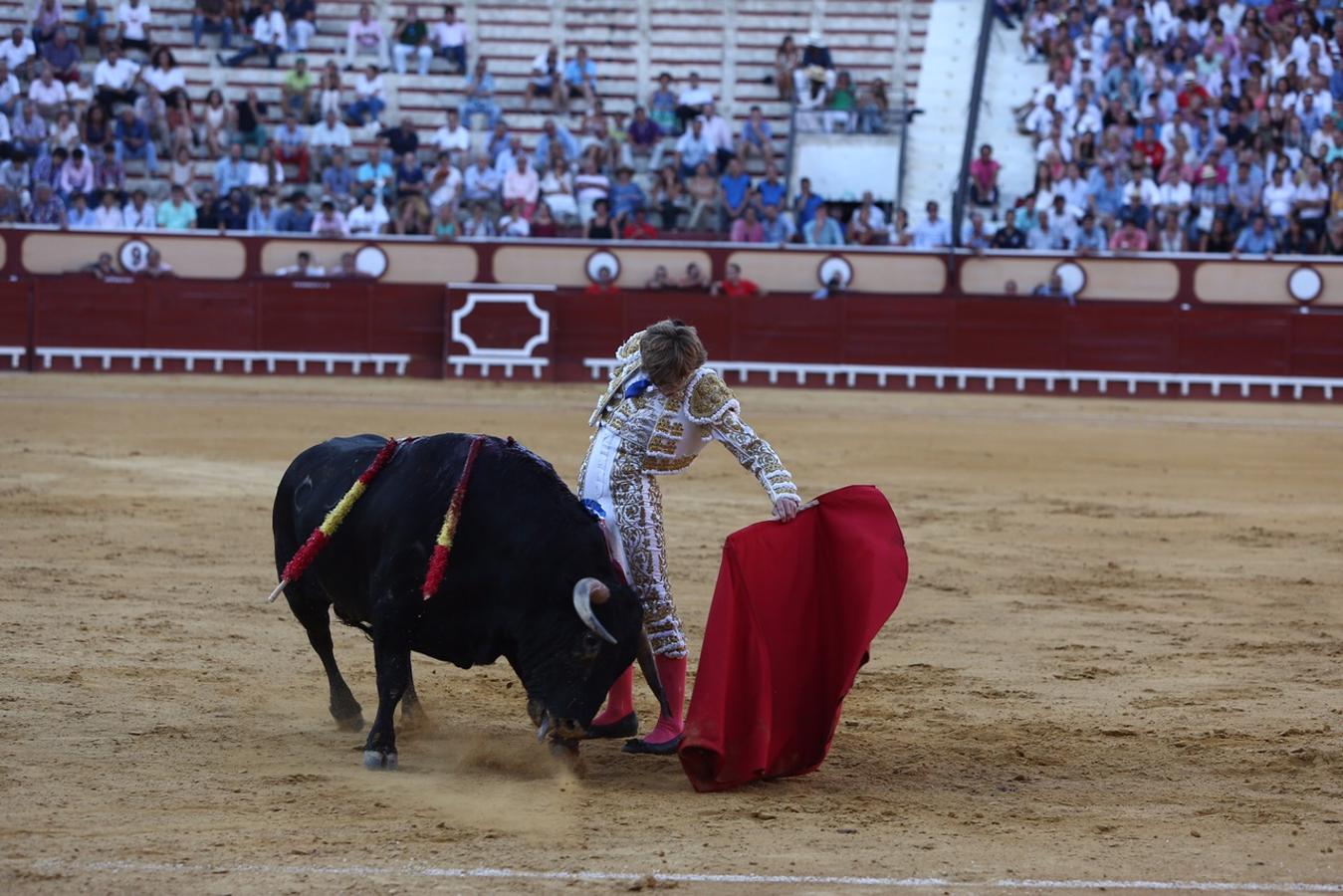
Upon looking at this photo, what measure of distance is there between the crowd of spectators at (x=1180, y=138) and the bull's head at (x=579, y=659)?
1336 centimetres

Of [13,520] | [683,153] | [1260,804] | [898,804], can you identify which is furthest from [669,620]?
[683,153]

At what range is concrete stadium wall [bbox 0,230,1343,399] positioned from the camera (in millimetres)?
16562

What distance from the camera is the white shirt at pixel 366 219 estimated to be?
55.2ft

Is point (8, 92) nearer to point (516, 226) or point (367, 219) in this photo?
point (367, 219)

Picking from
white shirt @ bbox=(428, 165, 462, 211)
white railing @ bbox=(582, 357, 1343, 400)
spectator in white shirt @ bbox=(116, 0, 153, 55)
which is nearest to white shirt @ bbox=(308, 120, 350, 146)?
white shirt @ bbox=(428, 165, 462, 211)

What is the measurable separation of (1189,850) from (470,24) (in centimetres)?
1771

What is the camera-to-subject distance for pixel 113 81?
1789 centimetres

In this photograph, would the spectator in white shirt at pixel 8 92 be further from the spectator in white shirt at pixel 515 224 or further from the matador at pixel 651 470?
the matador at pixel 651 470

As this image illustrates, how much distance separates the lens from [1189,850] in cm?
371

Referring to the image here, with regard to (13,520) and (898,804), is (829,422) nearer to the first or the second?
(13,520)

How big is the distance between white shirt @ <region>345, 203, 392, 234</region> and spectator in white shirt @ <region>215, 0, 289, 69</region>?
10.1 ft

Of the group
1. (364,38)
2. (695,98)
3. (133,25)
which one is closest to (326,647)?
(695,98)

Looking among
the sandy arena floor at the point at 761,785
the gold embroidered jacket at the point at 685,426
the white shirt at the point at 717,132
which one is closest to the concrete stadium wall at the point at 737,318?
the white shirt at the point at 717,132

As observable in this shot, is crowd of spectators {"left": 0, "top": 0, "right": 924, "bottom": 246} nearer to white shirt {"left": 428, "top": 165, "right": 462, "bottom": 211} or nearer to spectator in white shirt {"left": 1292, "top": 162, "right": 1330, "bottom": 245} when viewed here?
white shirt {"left": 428, "top": 165, "right": 462, "bottom": 211}
